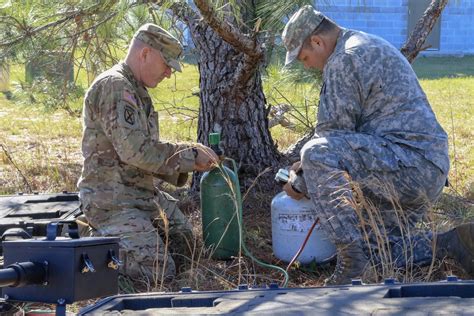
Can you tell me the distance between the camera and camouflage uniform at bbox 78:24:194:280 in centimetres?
457

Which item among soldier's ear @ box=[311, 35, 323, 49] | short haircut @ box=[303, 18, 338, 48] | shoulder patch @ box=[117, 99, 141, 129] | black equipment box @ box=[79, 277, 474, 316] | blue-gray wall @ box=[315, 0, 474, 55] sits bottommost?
black equipment box @ box=[79, 277, 474, 316]

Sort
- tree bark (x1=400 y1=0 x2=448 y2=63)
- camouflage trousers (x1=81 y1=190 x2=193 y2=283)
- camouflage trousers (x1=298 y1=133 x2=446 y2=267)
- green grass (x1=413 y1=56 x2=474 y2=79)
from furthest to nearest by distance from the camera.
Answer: green grass (x1=413 y1=56 x2=474 y2=79) → tree bark (x1=400 y1=0 x2=448 y2=63) → camouflage trousers (x1=81 y1=190 x2=193 y2=283) → camouflage trousers (x1=298 y1=133 x2=446 y2=267)

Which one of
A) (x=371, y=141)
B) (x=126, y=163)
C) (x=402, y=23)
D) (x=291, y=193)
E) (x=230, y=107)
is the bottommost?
(x=291, y=193)

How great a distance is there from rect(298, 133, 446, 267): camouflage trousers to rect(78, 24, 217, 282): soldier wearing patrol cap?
1.91 feet

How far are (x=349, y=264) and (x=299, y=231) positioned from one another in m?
0.49

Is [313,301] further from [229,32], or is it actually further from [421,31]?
[421,31]

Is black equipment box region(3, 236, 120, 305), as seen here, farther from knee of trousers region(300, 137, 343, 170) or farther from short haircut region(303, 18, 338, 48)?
short haircut region(303, 18, 338, 48)

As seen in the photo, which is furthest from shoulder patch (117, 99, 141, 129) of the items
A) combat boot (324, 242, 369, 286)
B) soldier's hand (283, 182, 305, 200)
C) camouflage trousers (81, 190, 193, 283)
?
combat boot (324, 242, 369, 286)

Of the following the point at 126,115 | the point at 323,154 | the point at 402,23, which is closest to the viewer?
the point at 323,154

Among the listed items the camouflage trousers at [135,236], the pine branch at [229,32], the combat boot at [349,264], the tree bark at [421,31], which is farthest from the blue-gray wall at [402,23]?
the combat boot at [349,264]

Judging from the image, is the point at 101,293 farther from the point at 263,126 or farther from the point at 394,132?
the point at 263,126

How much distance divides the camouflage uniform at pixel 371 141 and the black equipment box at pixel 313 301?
208 cm

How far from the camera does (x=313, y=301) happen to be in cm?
219

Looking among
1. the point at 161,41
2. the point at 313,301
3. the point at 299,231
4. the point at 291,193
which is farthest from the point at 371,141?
the point at 313,301
